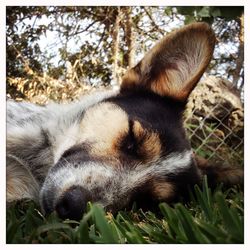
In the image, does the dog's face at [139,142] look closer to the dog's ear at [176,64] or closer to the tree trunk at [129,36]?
the dog's ear at [176,64]

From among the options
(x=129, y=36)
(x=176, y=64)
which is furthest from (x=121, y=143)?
(x=129, y=36)

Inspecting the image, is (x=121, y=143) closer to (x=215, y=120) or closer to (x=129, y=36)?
(x=129, y=36)

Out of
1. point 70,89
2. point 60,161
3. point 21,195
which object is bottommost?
point 21,195

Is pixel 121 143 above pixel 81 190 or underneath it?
above

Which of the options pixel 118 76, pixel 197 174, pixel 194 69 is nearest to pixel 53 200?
pixel 197 174

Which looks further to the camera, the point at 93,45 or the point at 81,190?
the point at 93,45

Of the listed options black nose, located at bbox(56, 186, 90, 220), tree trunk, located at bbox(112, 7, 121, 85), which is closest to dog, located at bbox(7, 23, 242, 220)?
black nose, located at bbox(56, 186, 90, 220)
